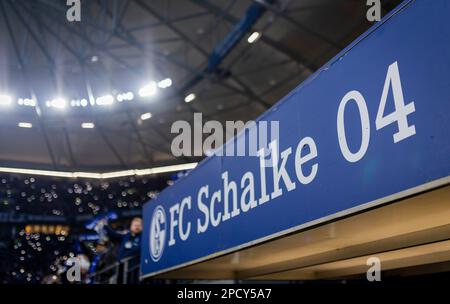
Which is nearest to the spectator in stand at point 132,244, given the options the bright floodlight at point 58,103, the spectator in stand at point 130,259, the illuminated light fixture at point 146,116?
the spectator in stand at point 130,259

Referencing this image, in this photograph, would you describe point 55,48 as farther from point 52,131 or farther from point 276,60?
point 276,60

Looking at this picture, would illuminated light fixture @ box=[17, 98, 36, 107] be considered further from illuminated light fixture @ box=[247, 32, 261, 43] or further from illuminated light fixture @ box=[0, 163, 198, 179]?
illuminated light fixture @ box=[247, 32, 261, 43]

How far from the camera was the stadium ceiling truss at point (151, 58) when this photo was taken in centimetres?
1467

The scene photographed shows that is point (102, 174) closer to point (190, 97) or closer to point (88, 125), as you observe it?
point (88, 125)

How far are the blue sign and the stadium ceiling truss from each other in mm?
10771

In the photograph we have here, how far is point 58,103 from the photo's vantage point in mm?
21219

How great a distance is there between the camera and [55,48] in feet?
60.6

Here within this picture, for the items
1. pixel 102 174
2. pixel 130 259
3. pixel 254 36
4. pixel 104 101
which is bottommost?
pixel 130 259

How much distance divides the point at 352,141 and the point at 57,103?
818 inches

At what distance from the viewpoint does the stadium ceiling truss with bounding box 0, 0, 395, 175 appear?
14672mm

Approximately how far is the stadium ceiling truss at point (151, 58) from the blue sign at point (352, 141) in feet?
35.3

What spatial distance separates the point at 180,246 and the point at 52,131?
66.5ft

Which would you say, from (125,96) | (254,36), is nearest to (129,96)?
(125,96)
